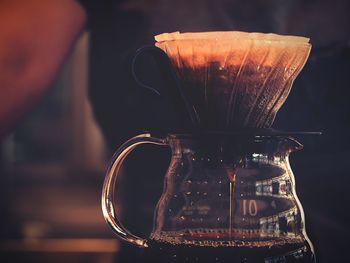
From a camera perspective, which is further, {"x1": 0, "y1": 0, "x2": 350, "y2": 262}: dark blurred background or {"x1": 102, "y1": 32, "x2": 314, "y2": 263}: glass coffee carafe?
{"x1": 0, "y1": 0, "x2": 350, "y2": 262}: dark blurred background

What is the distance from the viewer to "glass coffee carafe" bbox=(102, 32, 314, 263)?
2.45ft

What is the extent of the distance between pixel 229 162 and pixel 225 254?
94mm

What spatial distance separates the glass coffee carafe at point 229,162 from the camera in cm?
75

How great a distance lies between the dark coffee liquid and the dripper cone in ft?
0.41

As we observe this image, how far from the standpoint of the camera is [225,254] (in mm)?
747

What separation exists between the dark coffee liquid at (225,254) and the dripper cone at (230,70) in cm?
12

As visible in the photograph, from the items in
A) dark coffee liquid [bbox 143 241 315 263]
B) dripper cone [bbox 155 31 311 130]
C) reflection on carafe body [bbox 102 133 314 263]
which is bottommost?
dark coffee liquid [bbox 143 241 315 263]

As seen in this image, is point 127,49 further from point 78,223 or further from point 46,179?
point 46,179

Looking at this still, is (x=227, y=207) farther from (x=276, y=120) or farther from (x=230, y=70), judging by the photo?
(x=276, y=120)

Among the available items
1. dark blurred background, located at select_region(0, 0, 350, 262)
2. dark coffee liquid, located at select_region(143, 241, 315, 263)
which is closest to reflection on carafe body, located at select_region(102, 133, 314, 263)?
dark coffee liquid, located at select_region(143, 241, 315, 263)

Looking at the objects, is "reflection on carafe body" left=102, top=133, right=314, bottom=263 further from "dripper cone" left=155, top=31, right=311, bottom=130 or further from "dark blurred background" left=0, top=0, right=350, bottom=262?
"dark blurred background" left=0, top=0, right=350, bottom=262

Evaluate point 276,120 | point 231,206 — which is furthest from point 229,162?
point 276,120

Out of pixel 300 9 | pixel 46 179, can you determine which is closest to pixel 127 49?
pixel 300 9

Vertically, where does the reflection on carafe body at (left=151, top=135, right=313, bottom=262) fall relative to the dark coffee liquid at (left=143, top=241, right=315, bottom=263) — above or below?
above
